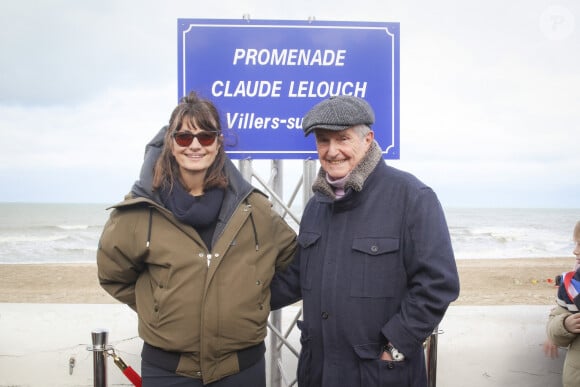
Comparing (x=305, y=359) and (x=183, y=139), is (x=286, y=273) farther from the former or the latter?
(x=183, y=139)

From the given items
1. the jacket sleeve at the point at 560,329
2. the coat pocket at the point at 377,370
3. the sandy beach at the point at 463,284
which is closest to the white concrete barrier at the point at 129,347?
the jacket sleeve at the point at 560,329

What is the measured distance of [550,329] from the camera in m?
3.13

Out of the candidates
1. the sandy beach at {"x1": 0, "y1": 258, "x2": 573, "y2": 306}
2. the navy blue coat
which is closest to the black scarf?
the navy blue coat

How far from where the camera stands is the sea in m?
20.8

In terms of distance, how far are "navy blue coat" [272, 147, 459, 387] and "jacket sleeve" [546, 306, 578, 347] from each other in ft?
3.95

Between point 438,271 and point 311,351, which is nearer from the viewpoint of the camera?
point 438,271

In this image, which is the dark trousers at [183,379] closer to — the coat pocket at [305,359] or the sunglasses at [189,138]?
the coat pocket at [305,359]

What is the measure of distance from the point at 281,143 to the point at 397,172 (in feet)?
3.72

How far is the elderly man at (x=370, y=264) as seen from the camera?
2.15 metres

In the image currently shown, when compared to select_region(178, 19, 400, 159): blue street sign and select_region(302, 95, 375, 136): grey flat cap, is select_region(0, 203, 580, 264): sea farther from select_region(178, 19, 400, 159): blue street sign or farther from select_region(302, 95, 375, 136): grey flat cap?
select_region(302, 95, 375, 136): grey flat cap

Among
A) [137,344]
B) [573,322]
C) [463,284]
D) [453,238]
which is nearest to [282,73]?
[137,344]

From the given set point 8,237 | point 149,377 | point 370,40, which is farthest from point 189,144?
point 8,237

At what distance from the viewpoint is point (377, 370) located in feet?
7.19

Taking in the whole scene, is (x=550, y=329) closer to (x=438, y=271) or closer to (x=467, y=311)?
(x=467, y=311)
